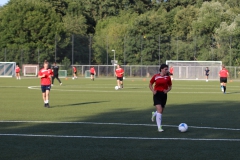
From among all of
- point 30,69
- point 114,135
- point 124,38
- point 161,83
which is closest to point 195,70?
point 124,38

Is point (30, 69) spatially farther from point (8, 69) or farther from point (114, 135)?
point (114, 135)

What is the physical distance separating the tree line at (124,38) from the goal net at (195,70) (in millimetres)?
5518

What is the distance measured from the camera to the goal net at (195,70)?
69250 mm

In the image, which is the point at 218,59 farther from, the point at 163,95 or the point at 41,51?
the point at 163,95

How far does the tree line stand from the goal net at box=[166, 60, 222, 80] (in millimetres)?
5518

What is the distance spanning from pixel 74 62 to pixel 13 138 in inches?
2615

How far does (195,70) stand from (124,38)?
57.6 feet

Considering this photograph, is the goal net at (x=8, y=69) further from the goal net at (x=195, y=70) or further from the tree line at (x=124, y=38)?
the goal net at (x=195, y=70)

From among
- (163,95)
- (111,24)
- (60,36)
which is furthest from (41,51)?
(163,95)

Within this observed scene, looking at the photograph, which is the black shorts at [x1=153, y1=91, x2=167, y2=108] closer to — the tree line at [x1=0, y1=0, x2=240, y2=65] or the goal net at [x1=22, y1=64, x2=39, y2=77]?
the goal net at [x1=22, y1=64, x2=39, y2=77]

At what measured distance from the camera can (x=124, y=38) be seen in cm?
8381

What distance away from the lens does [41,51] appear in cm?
7769

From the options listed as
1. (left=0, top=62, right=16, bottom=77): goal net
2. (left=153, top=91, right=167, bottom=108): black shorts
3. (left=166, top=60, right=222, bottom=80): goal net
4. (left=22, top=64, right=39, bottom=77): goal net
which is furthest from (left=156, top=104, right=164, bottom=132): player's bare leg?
(left=0, top=62, right=16, bottom=77): goal net

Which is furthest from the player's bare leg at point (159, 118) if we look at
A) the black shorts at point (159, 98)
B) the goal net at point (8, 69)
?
the goal net at point (8, 69)
